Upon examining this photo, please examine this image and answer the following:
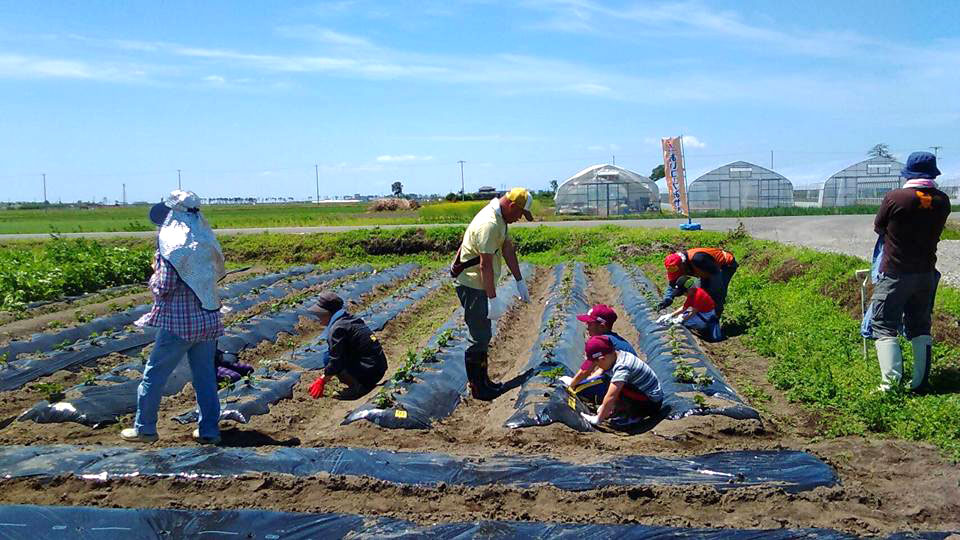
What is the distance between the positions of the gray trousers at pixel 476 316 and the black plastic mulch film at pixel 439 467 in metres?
1.59

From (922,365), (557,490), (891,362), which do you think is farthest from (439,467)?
(922,365)

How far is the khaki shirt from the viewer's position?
5805 millimetres

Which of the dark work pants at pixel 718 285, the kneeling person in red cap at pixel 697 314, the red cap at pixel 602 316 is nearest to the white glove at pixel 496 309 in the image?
the kneeling person in red cap at pixel 697 314

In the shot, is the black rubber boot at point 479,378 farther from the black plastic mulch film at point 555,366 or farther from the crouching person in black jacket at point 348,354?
the crouching person in black jacket at point 348,354

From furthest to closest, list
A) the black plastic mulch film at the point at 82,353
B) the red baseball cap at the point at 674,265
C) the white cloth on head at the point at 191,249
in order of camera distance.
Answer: the red baseball cap at the point at 674,265
the black plastic mulch film at the point at 82,353
the white cloth on head at the point at 191,249

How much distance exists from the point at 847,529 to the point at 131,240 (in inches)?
932

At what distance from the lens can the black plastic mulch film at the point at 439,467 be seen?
163 inches

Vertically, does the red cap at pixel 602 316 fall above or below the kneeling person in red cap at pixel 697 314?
above

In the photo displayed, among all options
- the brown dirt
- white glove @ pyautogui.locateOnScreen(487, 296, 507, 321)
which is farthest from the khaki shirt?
white glove @ pyautogui.locateOnScreen(487, 296, 507, 321)

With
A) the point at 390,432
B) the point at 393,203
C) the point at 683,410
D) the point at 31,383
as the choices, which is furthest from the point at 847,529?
the point at 393,203

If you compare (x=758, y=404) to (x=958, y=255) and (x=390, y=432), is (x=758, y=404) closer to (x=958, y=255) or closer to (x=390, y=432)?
(x=390, y=432)

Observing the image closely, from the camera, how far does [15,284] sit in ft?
40.9

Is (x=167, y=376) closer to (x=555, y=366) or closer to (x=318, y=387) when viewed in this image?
(x=318, y=387)

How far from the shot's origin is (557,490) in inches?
158
